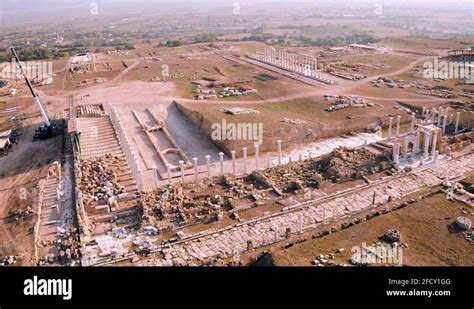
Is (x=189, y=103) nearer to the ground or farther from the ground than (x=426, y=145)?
farther from the ground

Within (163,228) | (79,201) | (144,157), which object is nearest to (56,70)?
(144,157)

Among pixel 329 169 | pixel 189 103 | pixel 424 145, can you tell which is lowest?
pixel 329 169

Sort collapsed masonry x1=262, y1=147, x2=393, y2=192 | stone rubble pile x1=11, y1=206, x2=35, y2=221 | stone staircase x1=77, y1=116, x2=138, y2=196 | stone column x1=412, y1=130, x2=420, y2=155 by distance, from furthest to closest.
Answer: stone column x1=412, y1=130, x2=420, y2=155
stone staircase x1=77, y1=116, x2=138, y2=196
collapsed masonry x1=262, y1=147, x2=393, y2=192
stone rubble pile x1=11, y1=206, x2=35, y2=221

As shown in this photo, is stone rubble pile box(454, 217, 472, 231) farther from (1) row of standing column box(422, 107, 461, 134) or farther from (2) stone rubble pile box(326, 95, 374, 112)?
(2) stone rubble pile box(326, 95, 374, 112)

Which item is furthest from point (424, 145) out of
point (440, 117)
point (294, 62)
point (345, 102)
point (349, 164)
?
point (294, 62)

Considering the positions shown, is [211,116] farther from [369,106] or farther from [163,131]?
[369,106]

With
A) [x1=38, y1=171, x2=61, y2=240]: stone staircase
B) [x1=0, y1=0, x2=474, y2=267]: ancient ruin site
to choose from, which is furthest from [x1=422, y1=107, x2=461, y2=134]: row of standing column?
[x1=38, y1=171, x2=61, y2=240]: stone staircase

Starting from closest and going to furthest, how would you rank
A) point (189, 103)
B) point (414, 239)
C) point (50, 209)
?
point (414, 239)
point (50, 209)
point (189, 103)

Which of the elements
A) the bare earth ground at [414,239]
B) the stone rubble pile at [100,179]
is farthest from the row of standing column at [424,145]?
the stone rubble pile at [100,179]

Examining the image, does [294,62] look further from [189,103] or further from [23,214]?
[23,214]
